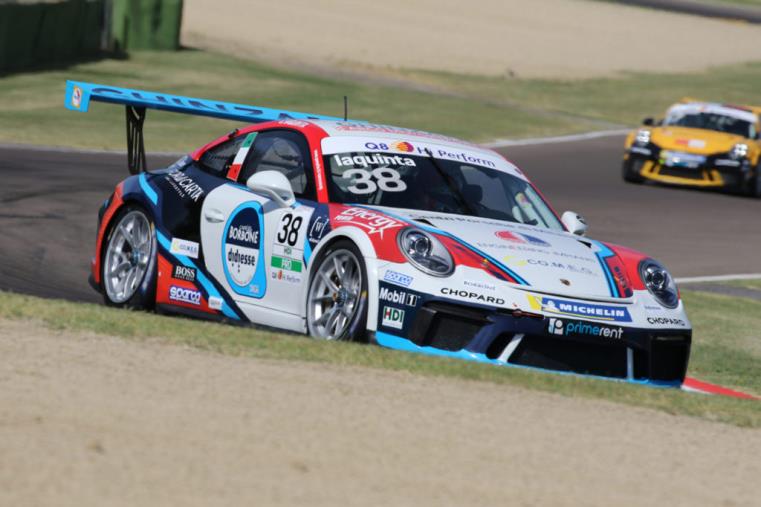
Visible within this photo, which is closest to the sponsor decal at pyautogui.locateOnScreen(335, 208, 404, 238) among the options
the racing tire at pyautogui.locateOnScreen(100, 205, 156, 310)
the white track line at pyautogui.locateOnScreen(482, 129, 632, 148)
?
the racing tire at pyautogui.locateOnScreen(100, 205, 156, 310)

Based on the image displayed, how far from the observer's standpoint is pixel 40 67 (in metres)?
28.9

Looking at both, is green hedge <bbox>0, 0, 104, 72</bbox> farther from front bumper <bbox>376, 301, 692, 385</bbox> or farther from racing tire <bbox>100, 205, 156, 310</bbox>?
front bumper <bbox>376, 301, 692, 385</bbox>

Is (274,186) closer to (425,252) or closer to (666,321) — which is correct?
(425,252)

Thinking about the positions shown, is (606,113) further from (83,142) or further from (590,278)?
(590,278)

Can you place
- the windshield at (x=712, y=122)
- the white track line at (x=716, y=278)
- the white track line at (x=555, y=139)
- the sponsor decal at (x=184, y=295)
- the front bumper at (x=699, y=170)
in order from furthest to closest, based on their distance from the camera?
the white track line at (x=555, y=139)
the windshield at (x=712, y=122)
the front bumper at (x=699, y=170)
the white track line at (x=716, y=278)
the sponsor decal at (x=184, y=295)

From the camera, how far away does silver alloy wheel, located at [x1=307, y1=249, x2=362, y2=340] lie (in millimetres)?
7770

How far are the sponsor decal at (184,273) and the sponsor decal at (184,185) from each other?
42 cm

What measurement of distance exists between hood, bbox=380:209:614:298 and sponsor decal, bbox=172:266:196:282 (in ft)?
4.58

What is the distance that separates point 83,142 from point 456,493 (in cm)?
1651

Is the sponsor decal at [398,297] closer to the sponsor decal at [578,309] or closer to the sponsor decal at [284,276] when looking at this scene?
the sponsor decal at [578,309]

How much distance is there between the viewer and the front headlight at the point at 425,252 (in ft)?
25.0

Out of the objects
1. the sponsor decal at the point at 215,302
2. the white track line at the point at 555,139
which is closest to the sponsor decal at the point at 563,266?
the sponsor decal at the point at 215,302

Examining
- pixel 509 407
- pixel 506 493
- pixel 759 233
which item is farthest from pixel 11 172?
pixel 506 493

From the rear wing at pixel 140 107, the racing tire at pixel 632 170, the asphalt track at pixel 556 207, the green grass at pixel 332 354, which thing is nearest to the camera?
the green grass at pixel 332 354
